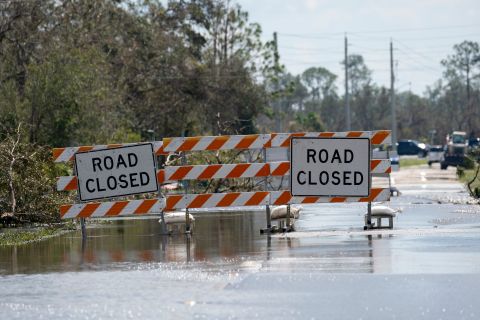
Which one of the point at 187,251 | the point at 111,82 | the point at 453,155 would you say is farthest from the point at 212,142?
the point at 453,155

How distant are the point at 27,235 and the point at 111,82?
3388 centimetres

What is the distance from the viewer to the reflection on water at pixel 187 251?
13.8 meters

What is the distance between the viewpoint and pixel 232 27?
7606 centimetres

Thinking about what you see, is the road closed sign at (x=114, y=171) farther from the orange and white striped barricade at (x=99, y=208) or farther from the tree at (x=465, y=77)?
the tree at (x=465, y=77)

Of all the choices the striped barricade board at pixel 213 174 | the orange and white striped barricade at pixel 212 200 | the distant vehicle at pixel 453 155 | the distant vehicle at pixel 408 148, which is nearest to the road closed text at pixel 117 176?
the striped barricade board at pixel 213 174

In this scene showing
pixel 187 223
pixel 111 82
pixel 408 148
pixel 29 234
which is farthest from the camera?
pixel 408 148

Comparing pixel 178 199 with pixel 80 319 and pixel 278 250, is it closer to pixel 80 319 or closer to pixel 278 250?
pixel 278 250

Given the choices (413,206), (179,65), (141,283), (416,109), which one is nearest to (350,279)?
(141,283)

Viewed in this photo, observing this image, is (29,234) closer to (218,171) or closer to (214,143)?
(218,171)

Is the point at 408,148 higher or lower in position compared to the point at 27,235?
lower

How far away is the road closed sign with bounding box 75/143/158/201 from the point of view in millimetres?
18172

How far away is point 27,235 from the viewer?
18672 mm

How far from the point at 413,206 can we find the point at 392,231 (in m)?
9.08

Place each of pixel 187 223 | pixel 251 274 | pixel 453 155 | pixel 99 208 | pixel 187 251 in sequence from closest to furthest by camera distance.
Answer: pixel 251 274 → pixel 187 251 → pixel 99 208 → pixel 187 223 → pixel 453 155
